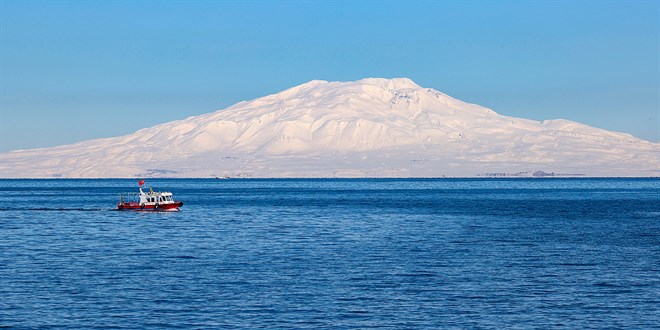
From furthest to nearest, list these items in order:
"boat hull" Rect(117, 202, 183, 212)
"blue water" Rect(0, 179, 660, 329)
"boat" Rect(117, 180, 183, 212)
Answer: "boat" Rect(117, 180, 183, 212) → "boat hull" Rect(117, 202, 183, 212) → "blue water" Rect(0, 179, 660, 329)

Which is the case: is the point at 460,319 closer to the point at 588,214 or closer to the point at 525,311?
the point at 525,311

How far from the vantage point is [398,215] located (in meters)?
151

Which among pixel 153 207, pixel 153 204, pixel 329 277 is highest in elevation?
pixel 153 204

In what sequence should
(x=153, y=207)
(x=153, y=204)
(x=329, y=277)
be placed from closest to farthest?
(x=329, y=277) → (x=153, y=207) → (x=153, y=204)

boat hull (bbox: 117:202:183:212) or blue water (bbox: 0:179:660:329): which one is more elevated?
boat hull (bbox: 117:202:183:212)

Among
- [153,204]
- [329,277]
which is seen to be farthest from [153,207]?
[329,277]

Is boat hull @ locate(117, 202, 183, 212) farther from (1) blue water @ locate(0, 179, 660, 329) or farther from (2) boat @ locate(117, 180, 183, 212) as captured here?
(1) blue water @ locate(0, 179, 660, 329)

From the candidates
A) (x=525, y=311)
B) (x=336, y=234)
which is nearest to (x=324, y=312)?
(x=525, y=311)

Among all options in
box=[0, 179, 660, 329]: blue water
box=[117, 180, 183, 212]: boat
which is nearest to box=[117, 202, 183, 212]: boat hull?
box=[117, 180, 183, 212]: boat

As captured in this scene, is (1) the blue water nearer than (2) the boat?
Yes

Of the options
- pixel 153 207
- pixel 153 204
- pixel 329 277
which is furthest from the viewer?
pixel 153 204

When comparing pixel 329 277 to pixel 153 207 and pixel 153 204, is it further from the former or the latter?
pixel 153 204

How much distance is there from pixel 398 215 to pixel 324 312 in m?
99.9

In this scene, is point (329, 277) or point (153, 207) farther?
point (153, 207)
